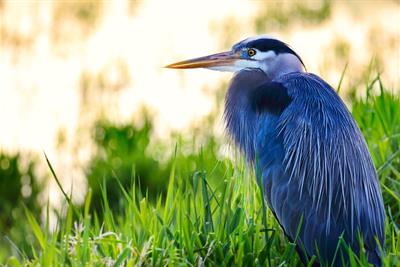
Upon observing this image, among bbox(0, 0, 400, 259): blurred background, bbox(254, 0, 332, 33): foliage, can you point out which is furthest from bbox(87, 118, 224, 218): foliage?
bbox(254, 0, 332, 33): foliage

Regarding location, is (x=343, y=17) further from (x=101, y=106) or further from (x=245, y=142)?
(x=245, y=142)

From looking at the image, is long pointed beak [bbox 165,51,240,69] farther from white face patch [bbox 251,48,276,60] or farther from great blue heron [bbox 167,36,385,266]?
great blue heron [bbox 167,36,385,266]

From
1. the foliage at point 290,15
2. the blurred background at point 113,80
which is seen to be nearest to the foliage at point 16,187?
the blurred background at point 113,80

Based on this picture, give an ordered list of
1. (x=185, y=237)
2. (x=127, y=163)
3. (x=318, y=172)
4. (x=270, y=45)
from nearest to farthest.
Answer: (x=185, y=237) < (x=318, y=172) < (x=270, y=45) < (x=127, y=163)

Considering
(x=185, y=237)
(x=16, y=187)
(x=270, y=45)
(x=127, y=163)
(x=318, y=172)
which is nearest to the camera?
(x=185, y=237)

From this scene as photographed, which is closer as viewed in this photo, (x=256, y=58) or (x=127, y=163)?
(x=256, y=58)

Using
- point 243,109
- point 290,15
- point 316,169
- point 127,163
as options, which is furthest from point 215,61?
point 290,15

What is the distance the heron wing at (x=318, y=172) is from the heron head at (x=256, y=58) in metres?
0.24

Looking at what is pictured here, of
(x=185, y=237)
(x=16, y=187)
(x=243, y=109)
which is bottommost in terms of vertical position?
(x=16, y=187)

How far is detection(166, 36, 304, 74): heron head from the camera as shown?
415 centimetres

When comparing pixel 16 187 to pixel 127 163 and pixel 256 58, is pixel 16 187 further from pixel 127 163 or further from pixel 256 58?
pixel 256 58

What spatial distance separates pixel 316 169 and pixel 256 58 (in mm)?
627

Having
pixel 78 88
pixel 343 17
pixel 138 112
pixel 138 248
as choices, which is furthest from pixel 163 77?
pixel 138 248

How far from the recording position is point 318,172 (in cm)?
380
